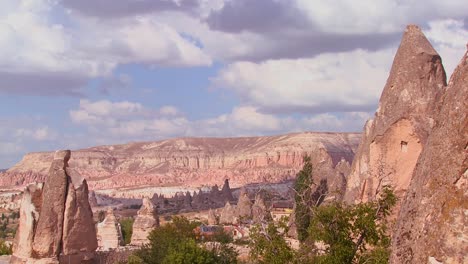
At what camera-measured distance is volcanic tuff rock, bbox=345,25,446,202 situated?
42.5ft

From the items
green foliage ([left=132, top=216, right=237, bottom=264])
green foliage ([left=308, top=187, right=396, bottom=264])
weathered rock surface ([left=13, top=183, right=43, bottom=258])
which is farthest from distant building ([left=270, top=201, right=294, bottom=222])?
green foliage ([left=308, top=187, right=396, bottom=264])

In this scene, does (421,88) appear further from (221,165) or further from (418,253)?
(221,165)

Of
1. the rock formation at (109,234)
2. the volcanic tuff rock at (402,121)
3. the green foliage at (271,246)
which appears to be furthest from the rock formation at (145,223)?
the green foliage at (271,246)

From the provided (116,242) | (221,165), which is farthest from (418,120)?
(221,165)

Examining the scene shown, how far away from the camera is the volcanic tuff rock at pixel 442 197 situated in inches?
148

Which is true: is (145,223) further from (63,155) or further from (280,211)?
(63,155)

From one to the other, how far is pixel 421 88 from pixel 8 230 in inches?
2353

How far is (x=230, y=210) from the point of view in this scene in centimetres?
5281

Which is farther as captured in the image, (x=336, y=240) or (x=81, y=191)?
(x=81, y=191)

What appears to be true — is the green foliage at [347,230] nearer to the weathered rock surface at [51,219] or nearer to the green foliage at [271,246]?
the green foliage at [271,246]

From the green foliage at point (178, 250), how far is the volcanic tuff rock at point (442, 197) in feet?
59.8

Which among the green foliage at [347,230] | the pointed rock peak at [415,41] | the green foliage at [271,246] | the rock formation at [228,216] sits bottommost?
the rock formation at [228,216]

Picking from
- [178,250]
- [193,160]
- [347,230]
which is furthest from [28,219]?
[193,160]

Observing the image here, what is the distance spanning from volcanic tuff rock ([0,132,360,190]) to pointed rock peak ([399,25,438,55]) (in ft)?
379
